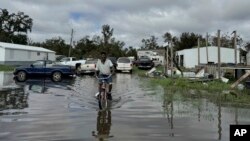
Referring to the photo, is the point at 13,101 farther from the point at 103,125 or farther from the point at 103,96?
the point at 103,125

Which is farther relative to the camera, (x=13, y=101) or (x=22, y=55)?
(x=22, y=55)

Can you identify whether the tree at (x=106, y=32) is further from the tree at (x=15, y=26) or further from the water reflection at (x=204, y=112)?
the water reflection at (x=204, y=112)

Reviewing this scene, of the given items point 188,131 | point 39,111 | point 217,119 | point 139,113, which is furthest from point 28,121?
point 217,119

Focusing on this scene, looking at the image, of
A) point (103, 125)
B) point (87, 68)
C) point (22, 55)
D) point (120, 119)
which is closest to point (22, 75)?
point (87, 68)

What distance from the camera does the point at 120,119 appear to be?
40.3ft

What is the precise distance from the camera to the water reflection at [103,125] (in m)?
9.78

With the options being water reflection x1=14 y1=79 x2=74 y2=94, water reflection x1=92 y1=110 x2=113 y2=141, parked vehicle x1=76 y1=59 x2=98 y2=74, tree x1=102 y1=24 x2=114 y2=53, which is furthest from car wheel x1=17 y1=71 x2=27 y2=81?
tree x1=102 y1=24 x2=114 y2=53

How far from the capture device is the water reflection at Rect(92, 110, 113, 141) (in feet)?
32.1

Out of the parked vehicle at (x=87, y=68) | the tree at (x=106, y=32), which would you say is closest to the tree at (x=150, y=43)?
the tree at (x=106, y=32)

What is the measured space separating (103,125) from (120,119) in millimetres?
1153

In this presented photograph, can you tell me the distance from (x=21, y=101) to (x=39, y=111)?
3.33 meters

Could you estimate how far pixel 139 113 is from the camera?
13.7m

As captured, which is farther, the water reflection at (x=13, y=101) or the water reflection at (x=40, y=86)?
the water reflection at (x=40, y=86)

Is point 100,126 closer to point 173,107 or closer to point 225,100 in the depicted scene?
point 173,107
